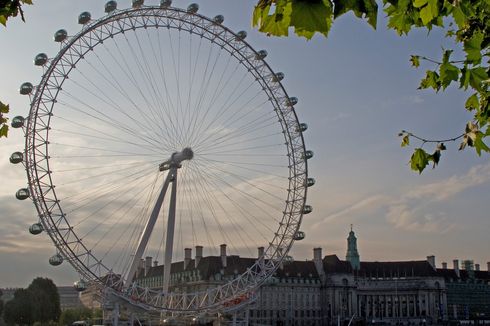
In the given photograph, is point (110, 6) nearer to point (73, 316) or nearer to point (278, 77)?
point (278, 77)

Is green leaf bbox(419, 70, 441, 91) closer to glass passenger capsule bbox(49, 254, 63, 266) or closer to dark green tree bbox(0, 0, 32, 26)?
dark green tree bbox(0, 0, 32, 26)

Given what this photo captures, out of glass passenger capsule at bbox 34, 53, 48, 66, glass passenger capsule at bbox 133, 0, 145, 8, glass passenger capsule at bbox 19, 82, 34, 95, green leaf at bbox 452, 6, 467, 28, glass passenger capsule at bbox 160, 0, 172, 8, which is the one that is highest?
glass passenger capsule at bbox 160, 0, 172, 8

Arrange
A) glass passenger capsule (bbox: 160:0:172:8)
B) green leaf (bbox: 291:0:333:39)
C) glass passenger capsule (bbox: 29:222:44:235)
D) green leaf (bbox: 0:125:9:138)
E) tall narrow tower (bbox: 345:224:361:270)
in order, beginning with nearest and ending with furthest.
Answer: green leaf (bbox: 291:0:333:39)
green leaf (bbox: 0:125:9:138)
glass passenger capsule (bbox: 29:222:44:235)
glass passenger capsule (bbox: 160:0:172:8)
tall narrow tower (bbox: 345:224:361:270)

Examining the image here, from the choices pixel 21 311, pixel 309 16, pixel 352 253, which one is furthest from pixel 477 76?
pixel 352 253

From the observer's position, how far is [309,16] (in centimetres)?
332

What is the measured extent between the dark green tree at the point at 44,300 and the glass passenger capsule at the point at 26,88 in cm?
5193

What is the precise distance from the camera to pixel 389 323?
13875 cm

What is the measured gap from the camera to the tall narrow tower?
145m

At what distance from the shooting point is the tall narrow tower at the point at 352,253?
14536cm

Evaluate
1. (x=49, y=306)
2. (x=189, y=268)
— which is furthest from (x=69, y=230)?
(x=189, y=268)

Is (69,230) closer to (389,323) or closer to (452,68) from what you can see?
(452,68)

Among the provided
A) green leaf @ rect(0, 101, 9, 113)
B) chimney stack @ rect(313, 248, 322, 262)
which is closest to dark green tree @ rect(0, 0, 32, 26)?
green leaf @ rect(0, 101, 9, 113)

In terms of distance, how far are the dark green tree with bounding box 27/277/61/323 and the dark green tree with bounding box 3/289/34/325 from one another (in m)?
0.63

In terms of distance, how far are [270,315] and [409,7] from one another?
12310 centimetres
